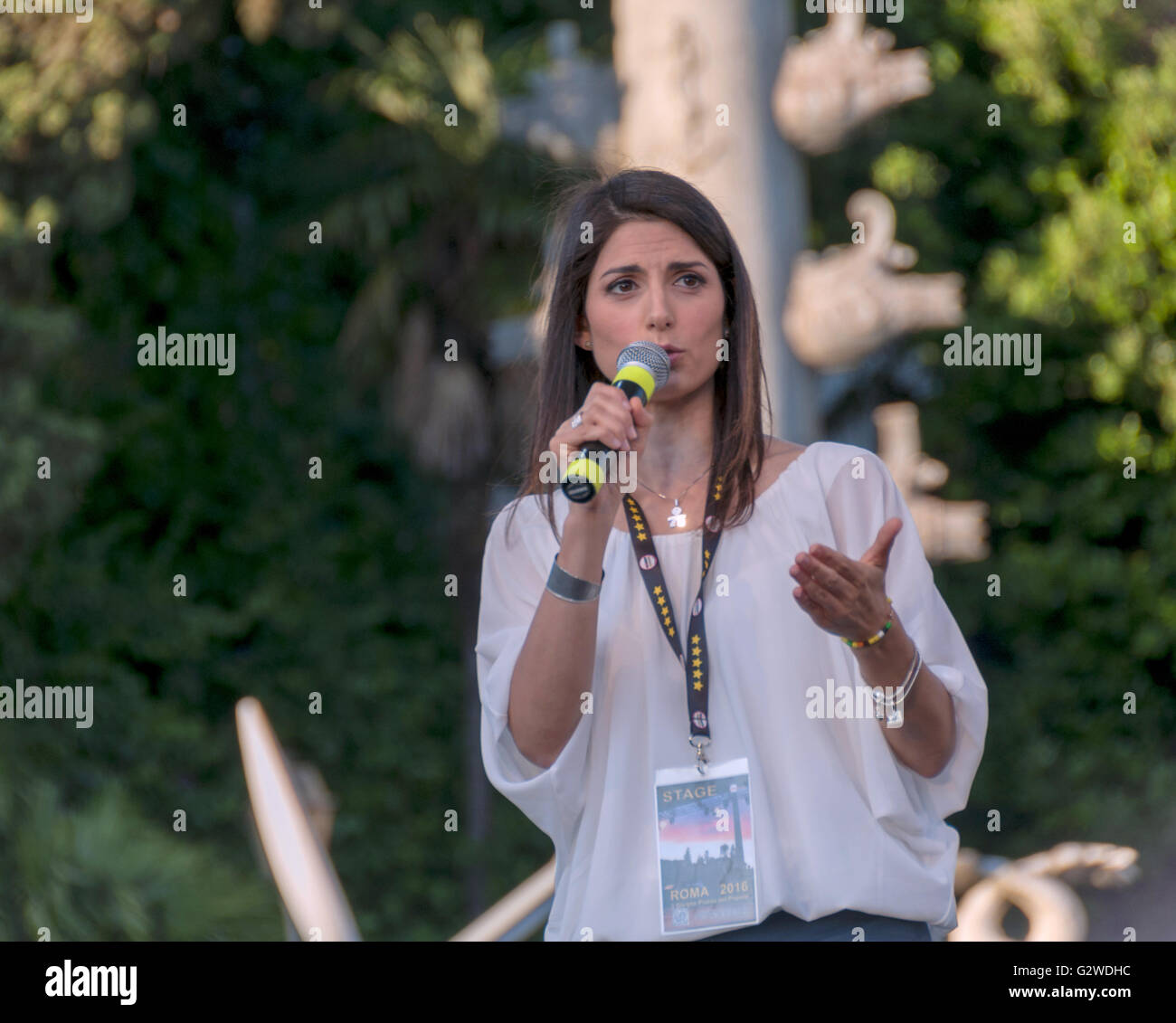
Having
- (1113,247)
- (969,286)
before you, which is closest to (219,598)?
(969,286)

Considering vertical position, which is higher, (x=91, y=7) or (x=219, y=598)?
(x=91, y=7)

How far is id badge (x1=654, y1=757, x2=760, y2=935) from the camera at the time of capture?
78.7 inches

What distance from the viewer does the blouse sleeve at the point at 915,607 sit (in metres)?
2.10

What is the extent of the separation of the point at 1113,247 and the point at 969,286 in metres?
1.52

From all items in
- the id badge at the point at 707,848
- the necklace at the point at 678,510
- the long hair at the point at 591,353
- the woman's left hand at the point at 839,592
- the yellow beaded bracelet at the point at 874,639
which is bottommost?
the id badge at the point at 707,848

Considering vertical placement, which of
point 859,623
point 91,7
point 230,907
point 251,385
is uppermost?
point 91,7

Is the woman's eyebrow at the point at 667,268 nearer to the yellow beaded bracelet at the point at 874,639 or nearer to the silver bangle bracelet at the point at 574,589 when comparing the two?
the silver bangle bracelet at the point at 574,589

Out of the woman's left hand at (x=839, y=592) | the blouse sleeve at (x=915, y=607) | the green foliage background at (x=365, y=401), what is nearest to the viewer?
the woman's left hand at (x=839, y=592)

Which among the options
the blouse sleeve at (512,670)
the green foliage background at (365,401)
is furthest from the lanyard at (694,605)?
the green foliage background at (365,401)

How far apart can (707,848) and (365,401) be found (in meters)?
10.5

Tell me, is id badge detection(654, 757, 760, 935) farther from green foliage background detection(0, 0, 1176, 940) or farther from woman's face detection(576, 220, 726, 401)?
green foliage background detection(0, 0, 1176, 940)

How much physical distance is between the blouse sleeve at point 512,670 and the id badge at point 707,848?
0.13 m

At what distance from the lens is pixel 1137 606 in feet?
34.3
